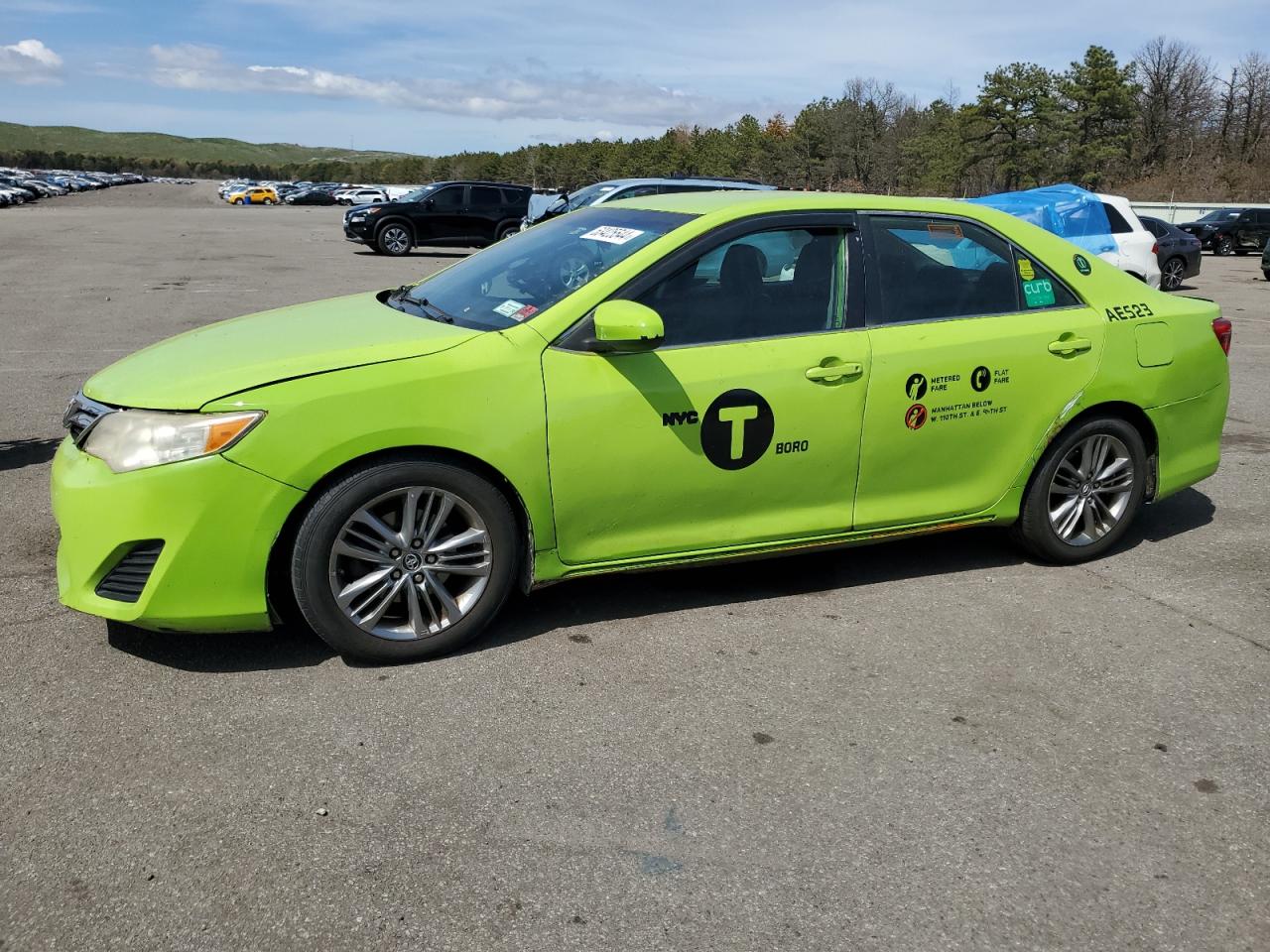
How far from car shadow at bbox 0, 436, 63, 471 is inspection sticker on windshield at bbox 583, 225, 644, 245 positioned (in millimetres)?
3647

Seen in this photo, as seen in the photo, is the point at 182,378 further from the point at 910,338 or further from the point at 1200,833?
the point at 1200,833

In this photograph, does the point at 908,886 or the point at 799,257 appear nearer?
the point at 908,886

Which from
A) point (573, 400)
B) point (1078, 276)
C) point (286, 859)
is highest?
point (1078, 276)

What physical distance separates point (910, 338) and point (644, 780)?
2.14 metres

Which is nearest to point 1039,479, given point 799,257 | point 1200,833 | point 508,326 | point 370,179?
point 799,257

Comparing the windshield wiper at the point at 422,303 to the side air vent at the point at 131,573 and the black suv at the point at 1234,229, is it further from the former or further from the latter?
the black suv at the point at 1234,229

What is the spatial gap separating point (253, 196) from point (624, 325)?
3262 inches

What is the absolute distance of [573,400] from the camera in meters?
3.78

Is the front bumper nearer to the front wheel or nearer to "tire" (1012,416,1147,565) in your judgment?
"tire" (1012,416,1147,565)

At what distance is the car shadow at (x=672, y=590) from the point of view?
3846 mm

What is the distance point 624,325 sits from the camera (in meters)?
3.66

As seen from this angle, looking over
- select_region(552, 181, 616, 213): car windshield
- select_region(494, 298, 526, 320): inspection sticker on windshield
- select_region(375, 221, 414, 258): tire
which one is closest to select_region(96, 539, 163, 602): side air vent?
select_region(494, 298, 526, 320): inspection sticker on windshield

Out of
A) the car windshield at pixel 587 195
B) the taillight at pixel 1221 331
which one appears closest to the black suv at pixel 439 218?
the car windshield at pixel 587 195

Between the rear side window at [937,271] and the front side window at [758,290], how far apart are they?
0.19 metres
